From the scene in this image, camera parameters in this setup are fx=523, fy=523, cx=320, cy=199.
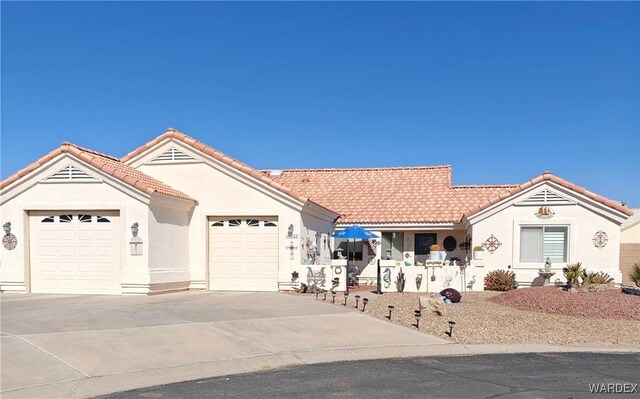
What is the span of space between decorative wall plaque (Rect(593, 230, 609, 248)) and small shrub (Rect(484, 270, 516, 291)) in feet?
10.3

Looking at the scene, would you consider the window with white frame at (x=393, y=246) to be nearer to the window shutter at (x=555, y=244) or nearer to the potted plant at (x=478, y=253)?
the potted plant at (x=478, y=253)

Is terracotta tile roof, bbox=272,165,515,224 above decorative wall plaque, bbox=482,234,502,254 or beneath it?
above

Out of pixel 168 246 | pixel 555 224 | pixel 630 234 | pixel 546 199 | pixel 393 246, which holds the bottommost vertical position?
pixel 393 246

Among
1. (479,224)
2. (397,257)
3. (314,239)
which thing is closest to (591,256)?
(479,224)

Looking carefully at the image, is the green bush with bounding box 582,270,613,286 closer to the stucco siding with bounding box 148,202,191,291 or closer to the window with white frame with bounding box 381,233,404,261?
the window with white frame with bounding box 381,233,404,261

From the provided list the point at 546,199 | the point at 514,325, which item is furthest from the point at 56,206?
the point at 546,199

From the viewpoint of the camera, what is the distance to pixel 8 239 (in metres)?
15.8

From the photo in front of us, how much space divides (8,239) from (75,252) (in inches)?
85.8

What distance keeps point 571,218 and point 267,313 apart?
12459 millimetres

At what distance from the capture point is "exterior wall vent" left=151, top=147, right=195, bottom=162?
17.8 m

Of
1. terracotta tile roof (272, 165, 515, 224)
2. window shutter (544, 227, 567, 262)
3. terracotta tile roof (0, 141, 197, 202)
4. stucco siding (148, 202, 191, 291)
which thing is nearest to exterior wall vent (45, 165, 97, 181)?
terracotta tile roof (0, 141, 197, 202)

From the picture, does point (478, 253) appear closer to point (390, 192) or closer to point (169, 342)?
point (390, 192)

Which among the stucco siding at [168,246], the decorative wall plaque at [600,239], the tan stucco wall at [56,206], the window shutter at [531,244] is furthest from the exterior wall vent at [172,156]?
the decorative wall plaque at [600,239]

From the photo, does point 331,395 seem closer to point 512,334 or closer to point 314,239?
point 512,334
